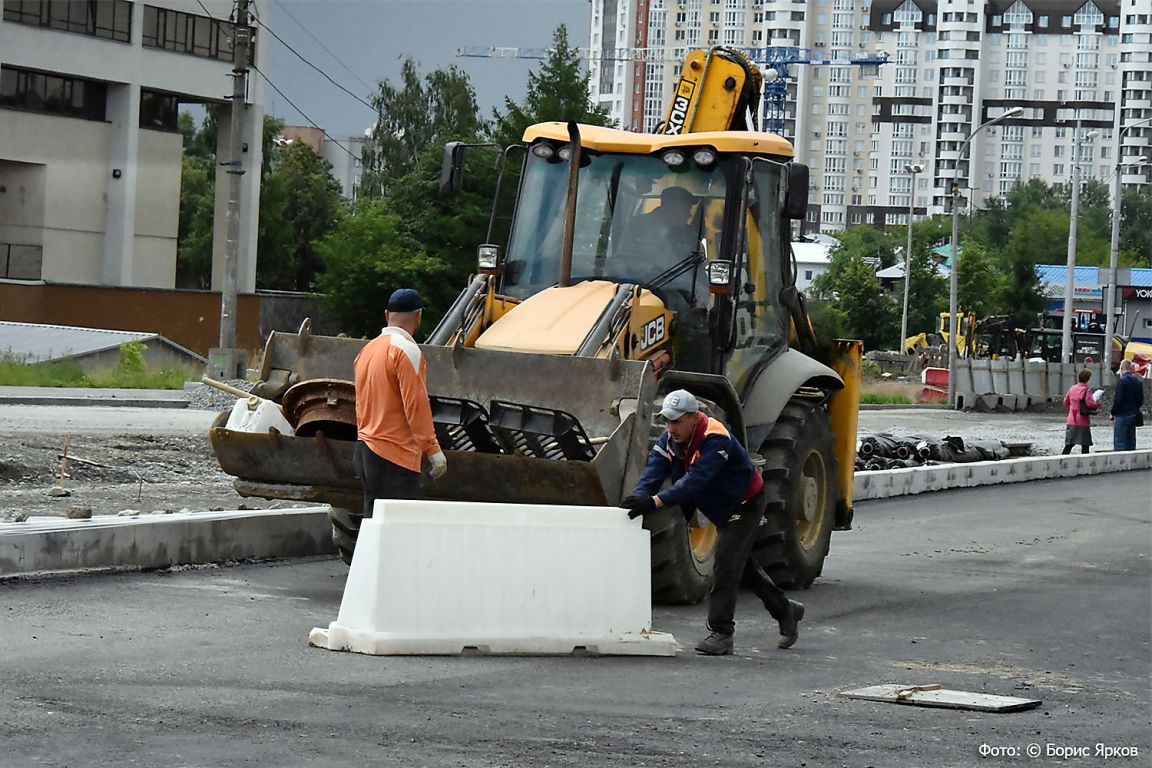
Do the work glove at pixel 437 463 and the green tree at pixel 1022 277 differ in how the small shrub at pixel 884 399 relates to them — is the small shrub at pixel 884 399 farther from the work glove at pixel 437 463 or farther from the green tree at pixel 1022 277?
the green tree at pixel 1022 277

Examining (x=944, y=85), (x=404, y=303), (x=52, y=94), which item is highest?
(x=944, y=85)

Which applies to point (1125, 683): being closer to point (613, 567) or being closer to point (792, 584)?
point (613, 567)

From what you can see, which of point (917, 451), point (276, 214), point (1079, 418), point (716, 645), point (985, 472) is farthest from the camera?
point (276, 214)

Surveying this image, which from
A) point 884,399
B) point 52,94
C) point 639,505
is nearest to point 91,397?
point 639,505

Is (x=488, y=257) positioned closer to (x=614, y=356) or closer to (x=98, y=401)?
(x=614, y=356)

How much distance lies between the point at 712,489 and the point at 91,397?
21.5 meters

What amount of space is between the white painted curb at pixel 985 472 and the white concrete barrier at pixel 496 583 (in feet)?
31.4

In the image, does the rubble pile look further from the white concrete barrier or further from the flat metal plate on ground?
the flat metal plate on ground

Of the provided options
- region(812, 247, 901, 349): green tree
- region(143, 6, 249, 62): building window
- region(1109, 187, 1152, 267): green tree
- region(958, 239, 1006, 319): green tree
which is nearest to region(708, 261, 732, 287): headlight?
region(143, 6, 249, 62): building window

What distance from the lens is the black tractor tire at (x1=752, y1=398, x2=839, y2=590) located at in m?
12.6

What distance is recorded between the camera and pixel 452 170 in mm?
12617

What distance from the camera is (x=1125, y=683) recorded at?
9.61 meters

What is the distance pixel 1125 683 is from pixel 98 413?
19.6 meters

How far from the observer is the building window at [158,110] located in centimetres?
5562
